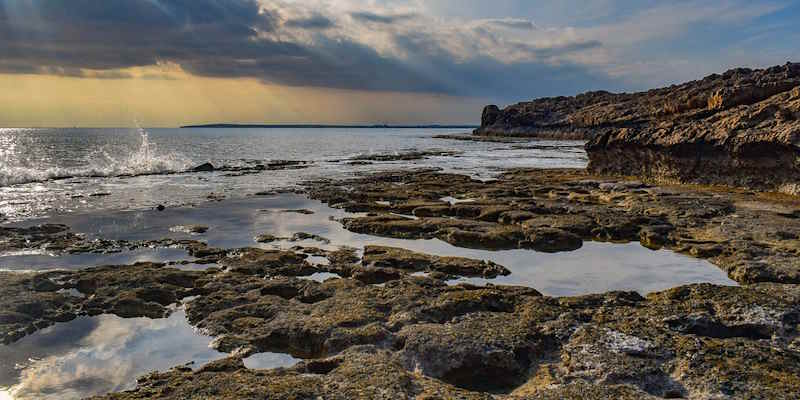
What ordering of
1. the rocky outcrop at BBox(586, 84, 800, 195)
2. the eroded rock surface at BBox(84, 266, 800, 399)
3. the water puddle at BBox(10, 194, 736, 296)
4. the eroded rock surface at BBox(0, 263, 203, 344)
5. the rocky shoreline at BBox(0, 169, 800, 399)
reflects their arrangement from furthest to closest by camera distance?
the rocky outcrop at BBox(586, 84, 800, 195)
the water puddle at BBox(10, 194, 736, 296)
the eroded rock surface at BBox(0, 263, 203, 344)
the rocky shoreline at BBox(0, 169, 800, 399)
the eroded rock surface at BBox(84, 266, 800, 399)

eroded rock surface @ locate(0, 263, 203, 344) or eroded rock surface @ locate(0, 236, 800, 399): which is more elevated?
eroded rock surface @ locate(0, 236, 800, 399)

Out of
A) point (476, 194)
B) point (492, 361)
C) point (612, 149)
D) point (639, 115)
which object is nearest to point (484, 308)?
point (492, 361)

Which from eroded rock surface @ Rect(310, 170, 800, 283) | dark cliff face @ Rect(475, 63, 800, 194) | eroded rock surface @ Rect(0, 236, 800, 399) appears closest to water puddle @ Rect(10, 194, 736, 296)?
eroded rock surface @ Rect(310, 170, 800, 283)

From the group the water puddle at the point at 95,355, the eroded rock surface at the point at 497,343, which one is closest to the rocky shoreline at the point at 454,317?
the eroded rock surface at the point at 497,343

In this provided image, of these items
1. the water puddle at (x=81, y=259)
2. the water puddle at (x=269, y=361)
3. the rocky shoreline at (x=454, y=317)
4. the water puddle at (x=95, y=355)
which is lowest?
the water puddle at (x=81, y=259)

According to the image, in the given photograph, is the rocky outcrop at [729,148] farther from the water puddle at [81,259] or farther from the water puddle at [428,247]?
the water puddle at [81,259]

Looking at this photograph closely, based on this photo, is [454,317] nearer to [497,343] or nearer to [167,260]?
[497,343]

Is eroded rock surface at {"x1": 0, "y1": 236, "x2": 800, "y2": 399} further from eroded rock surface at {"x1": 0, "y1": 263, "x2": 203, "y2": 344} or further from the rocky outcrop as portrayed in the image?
the rocky outcrop

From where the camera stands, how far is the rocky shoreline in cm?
677

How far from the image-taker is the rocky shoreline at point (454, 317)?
6.77m

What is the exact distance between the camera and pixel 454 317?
9.20 meters

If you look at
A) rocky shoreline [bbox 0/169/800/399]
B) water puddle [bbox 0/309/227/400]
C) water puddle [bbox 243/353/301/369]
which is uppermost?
rocky shoreline [bbox 0/169/800/399]

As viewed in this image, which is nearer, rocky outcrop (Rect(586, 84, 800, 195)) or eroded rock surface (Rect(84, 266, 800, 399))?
eroded rock surface (Rect(84, 266, 800, 399))

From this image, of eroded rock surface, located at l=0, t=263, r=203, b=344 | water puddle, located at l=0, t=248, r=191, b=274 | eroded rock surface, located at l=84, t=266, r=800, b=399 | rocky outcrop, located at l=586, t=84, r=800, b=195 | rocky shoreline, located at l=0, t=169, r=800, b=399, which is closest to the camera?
eroded rock surface, located at l=84, t=266, r=800, b=399
